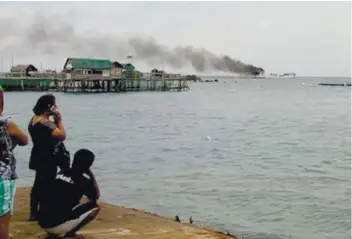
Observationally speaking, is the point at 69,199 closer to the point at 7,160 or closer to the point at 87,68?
the point at 7,160

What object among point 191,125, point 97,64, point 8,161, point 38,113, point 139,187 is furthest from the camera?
point 97,64

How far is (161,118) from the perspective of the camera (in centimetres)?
4838

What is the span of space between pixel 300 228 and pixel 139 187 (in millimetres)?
5466

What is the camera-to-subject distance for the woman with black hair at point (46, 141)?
5.93 m

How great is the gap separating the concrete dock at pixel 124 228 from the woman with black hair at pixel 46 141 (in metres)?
0.72

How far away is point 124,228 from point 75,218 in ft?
4.05

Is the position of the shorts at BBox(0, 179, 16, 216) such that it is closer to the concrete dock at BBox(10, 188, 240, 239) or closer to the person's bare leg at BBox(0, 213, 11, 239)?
the person's bare leg at BBox(0, 213, 11, 239)

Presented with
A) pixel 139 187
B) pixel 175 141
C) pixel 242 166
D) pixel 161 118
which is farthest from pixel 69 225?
pixel 161 118

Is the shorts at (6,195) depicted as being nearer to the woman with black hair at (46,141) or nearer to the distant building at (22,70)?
the woman with black hair at (46,141)

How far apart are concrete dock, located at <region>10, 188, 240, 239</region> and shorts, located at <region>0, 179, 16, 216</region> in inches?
66.9

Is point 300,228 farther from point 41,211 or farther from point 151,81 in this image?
point 151,81

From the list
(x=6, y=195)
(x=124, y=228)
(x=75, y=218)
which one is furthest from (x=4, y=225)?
(x=124, y=228)

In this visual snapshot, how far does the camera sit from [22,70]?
97.9m

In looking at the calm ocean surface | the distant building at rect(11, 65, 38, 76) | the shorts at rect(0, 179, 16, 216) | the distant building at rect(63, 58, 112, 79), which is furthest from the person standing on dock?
the distant building at rect(11, 65, 38, 76)
